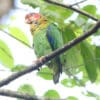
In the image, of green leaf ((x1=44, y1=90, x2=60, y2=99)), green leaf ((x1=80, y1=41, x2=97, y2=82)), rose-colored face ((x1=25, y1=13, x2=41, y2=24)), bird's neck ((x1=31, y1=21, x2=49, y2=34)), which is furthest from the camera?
bird's neck ((x1=31, y1=21, x2=49, y2=34))

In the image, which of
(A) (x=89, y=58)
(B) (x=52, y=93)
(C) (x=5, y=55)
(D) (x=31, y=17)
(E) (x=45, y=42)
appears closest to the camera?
(A) (x=89, y=58)

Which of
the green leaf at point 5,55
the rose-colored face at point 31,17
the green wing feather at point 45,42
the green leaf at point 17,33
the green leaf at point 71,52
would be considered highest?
the green leaf at point 71,52

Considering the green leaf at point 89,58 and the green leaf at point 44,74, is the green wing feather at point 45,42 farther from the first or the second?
the green leaf at point 89,58

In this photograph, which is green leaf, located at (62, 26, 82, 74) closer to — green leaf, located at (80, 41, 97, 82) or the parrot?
green leaf, located at (80, 41, 97, 82)

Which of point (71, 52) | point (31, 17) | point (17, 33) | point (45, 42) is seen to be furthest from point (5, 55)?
point (45, 42)

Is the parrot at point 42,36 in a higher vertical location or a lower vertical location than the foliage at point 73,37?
lower

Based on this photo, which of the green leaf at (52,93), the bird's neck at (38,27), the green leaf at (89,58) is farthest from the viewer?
the bird's neck at (38,27)

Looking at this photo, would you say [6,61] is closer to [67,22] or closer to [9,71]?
[9,71]

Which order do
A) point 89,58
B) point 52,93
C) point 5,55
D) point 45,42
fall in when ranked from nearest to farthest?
point 89,58, point 5,55, point 52,93, point 45,42

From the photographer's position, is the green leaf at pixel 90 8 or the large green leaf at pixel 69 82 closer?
the green leaf at pixel 90 8

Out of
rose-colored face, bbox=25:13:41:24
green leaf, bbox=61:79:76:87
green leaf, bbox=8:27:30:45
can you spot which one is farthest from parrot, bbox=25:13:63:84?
green leaf, bbox=8:27:30:45

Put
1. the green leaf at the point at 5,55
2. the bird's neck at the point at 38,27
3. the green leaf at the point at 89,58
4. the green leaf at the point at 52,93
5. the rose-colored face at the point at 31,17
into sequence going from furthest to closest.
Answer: the bird's neck at the point at 38,27, the rose-colored face at the point at 31,17, the green leaf at the point at 52,93, the green leaf at the point at 5,55, the green leaf at the point at 89,58

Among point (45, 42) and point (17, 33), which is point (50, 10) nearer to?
point (17, 33)

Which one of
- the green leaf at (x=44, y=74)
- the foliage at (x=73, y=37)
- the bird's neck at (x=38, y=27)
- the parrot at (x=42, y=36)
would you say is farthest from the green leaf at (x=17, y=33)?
the bird's neck at (x=38, y=27)
